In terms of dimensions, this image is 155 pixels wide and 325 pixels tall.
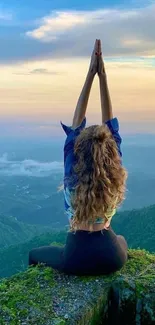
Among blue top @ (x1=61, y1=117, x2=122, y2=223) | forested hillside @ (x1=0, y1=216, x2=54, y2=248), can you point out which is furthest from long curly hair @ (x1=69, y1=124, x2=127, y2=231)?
forested hillside @ (x1=0, y1=216, x2=54, y2=248)

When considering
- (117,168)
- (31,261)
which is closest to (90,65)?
(117,168)

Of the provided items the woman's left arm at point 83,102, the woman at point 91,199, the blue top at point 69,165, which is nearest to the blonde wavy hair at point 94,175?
the woman at point 91,199

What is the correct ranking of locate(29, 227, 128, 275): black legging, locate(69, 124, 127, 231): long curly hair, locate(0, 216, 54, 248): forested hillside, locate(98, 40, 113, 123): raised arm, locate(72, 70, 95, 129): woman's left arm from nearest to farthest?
locate(69, 124, 127, 231): long curly hair < locate(29, 227, 128, 275): black legging < locate(72, 70, 95, 129): woman's left arm < locate(98, 40, 113, 123): raised arm < locate(0, 216, 54, 248): forested hillside

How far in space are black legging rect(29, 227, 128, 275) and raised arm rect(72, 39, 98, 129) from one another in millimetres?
1388

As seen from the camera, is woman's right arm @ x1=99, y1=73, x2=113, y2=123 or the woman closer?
the woman

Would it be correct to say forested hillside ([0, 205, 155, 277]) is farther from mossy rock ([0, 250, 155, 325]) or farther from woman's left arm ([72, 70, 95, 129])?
mossy rock ([0, 250, 155, 325])

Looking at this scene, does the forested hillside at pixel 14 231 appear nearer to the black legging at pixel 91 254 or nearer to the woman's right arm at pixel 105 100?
the woman's right arm at pixel 105 100

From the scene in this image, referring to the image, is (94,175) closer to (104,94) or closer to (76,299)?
(76,299)

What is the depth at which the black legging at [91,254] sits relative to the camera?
17.9 ft

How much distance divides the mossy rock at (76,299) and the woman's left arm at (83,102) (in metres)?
1.89

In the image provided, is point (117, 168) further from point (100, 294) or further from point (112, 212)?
point (100, 294)

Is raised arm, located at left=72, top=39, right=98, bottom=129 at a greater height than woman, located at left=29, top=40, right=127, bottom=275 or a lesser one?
greater

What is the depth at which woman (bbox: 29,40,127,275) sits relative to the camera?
17.2 feet

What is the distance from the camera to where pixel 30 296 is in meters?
5.05
